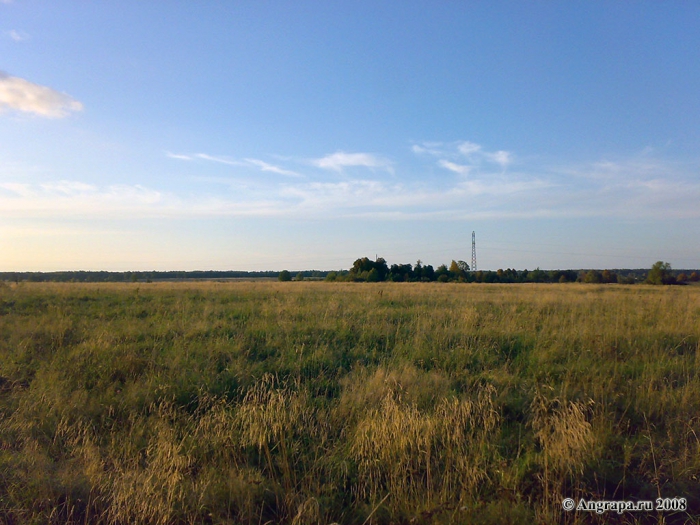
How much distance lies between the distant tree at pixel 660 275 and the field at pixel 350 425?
50.4 metres

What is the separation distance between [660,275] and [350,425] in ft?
190

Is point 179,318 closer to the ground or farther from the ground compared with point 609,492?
farther from the ground

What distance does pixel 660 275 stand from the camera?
168 ft

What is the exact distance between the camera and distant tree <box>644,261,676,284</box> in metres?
50.6

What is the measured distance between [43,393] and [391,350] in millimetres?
5232

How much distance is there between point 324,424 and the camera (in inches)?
200

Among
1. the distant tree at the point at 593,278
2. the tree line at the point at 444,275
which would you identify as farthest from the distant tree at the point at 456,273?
the distant tree at the point at 593,278

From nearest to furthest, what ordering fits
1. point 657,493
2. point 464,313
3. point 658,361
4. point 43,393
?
point 657,493
point 43,393
point 658,361
point 464,313

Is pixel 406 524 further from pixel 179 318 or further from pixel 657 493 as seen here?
pixel 179 318

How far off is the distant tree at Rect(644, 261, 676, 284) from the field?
5042cm

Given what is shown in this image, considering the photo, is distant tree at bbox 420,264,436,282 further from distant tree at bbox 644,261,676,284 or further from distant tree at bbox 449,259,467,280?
distant tree at bbox 644,261,676,284

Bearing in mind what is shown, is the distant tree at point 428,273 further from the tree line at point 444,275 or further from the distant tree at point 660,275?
the distant tree at point 660,275

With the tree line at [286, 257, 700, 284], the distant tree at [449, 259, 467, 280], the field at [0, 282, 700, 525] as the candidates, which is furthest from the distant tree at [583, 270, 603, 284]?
the field at [0, 282, 700, 525]

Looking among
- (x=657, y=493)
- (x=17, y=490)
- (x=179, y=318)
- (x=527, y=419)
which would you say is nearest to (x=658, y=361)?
(x=527, y=419)
